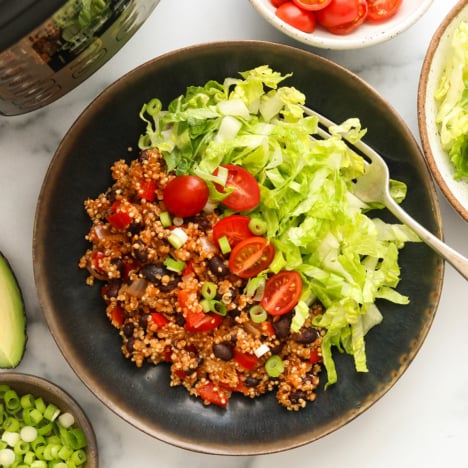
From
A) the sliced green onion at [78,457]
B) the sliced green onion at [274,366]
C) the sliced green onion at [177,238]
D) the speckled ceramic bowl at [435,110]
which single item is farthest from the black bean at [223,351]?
the speckled ceramic bowl at [435,110]

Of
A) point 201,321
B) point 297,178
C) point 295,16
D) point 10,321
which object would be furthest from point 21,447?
point 295,16

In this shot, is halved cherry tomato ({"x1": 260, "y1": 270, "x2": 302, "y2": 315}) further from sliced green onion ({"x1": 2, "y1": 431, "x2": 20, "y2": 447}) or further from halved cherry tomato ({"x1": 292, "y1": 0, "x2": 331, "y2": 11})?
sliced green onion ({"x1": 2, "y1": 431, "x2": 20, "y2": 447})

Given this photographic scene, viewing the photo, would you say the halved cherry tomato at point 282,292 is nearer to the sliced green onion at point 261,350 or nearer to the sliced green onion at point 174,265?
the sliced green onion at point 261,350

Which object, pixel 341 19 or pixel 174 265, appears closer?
pixel 174 265

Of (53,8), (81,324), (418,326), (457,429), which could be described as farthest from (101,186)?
(457,429)

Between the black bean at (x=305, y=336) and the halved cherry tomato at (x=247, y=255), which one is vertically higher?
the halved cherry tomato at (x=247, y=255)

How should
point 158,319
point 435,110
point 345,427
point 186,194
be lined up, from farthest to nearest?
point 345,427 → point 435,110 → point 158,319 → point 186,194

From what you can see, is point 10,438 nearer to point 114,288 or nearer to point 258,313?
point 114,288

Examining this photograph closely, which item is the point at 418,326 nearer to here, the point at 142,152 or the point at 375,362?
the point at 375,362
